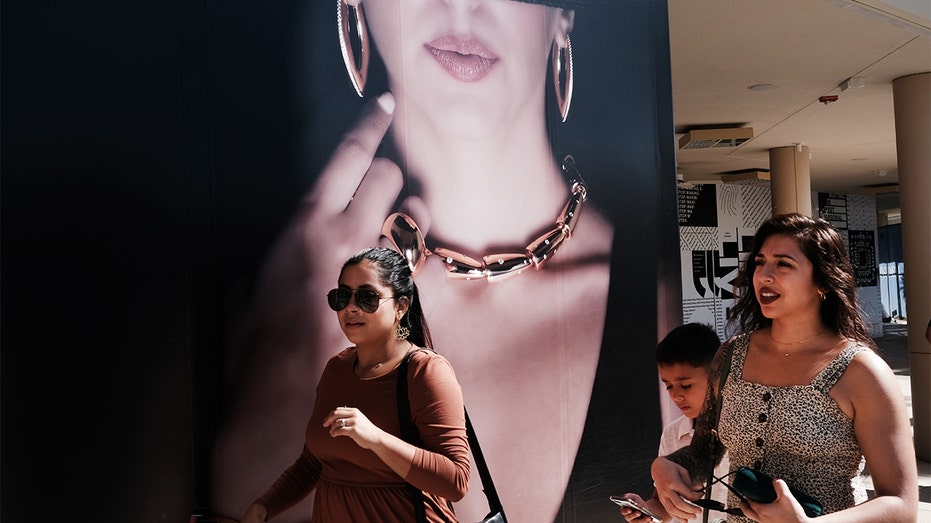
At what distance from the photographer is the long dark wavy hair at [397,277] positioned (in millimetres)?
2293

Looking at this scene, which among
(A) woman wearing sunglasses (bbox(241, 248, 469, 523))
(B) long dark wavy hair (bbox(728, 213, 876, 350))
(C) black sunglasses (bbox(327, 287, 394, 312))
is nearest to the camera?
(B) long dark wavy hair (bbox(728, 213, 876, 350))

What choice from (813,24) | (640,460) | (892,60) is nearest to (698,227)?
(892,60)

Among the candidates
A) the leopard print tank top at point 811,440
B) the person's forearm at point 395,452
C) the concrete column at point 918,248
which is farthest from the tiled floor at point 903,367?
the person's forearm at point 395,452

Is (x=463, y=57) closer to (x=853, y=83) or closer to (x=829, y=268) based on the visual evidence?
(x=829, y=268)

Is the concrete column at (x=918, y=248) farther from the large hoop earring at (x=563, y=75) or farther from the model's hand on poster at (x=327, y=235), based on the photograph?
the model's hand on poster at (x=327, y=235)

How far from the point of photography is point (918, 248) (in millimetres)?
6801

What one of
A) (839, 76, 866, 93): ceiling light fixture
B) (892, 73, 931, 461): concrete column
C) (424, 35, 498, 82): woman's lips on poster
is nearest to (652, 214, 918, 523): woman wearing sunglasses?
(424, 35, 498, 82): woman's lips on poster

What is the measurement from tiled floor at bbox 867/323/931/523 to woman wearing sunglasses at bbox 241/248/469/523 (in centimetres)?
→ 425

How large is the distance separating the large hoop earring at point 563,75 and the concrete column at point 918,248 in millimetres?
4772

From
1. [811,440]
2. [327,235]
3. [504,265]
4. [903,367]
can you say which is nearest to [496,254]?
[504,265]

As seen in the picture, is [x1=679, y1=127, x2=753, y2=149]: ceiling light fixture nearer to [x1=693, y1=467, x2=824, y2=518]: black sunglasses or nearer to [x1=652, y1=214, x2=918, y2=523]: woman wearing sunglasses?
[x1=652, y1=214, x2=918, y2=523]: woman wearing sunglasses

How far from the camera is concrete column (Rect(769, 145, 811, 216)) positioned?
37.3ft

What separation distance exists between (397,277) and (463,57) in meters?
1.19

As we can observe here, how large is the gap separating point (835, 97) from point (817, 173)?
7071 millimetres
